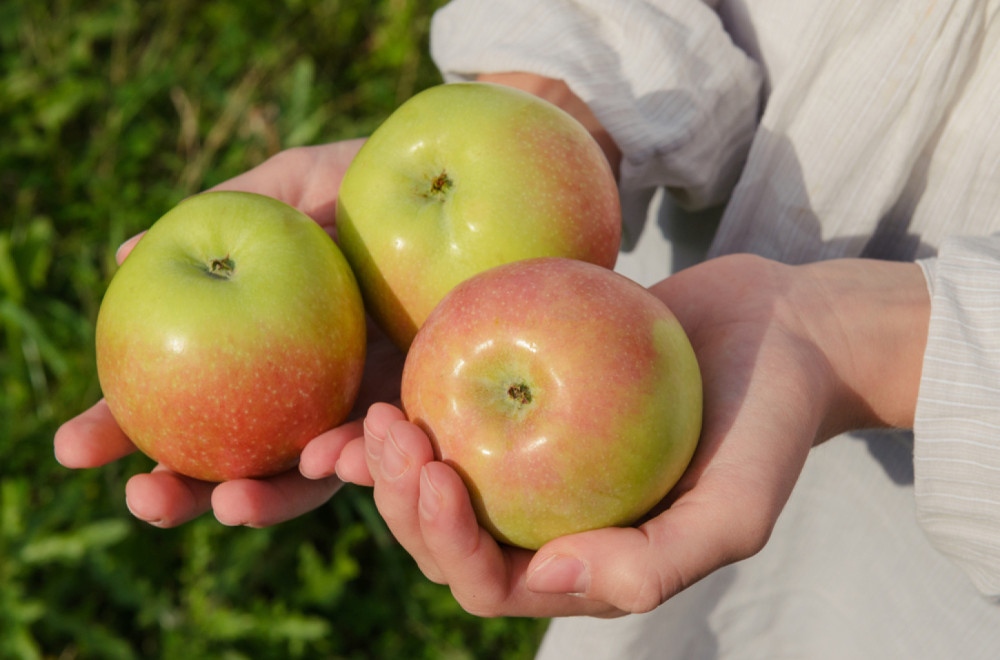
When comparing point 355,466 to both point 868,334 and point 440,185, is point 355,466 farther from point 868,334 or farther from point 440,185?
point 868,334

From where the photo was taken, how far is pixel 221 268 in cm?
129

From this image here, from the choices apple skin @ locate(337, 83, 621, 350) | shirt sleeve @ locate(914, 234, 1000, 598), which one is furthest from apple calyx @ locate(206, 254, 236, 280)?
shirt sleeve @ locate(914, 234, 1000, 598)

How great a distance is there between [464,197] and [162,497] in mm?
696

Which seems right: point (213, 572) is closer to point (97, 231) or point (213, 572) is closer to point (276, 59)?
point (97, 231)

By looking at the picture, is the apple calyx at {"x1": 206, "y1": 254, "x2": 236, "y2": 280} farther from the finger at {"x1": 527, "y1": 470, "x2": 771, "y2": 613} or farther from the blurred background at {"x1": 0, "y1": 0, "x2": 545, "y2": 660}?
the blurred background at {"x1": 0, "y1": 0, "x2": 545, "y2": 660}

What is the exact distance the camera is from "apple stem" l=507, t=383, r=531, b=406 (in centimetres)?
116

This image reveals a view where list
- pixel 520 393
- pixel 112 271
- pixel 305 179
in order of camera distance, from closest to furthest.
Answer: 1. pixel 520 393
2. pixel 305 179
3. pixel 112 271

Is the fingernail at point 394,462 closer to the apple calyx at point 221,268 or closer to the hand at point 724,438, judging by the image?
the hand at point 724,438

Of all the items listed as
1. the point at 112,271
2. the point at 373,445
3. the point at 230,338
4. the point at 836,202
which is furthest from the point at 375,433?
the point at 112,271

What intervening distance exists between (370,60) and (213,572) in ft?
6.92

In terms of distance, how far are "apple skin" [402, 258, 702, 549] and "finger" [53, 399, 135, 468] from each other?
60cm

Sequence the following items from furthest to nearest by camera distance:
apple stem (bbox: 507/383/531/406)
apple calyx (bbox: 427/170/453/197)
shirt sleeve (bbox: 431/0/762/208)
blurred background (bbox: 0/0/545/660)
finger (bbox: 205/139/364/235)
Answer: blurred background (bbox: 0/0/545/660)
finger (bbox: 205/139/364/235)
shirt sleeve (bbox: 431/0/762/208)
apple calyx (bbox: 427/170/453/197)
apple stem (bbox: 507/383/531/406)

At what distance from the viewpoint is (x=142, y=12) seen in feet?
→ 10.2

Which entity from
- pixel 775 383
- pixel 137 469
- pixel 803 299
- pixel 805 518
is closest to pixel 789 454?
pixel 775 383
